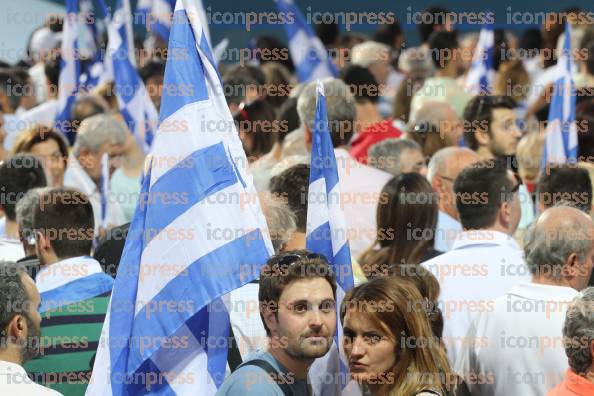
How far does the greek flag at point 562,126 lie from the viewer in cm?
859

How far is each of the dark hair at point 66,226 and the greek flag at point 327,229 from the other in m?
1.19

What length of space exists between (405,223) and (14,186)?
2.26 metres

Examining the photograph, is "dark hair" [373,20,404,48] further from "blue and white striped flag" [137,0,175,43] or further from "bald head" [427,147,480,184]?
"bald head" [427,147,480,184]

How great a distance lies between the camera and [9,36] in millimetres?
16500

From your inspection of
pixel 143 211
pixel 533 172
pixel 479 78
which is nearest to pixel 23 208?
pixel 143 211

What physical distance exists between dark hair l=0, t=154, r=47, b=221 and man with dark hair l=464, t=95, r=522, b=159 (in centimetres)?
314

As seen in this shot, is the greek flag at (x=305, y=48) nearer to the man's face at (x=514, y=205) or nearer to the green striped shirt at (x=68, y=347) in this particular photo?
the man's face at (x=514, y=205)

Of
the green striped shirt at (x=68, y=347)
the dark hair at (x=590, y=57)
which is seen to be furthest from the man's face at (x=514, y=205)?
the dark hair at (x=590, y=57)

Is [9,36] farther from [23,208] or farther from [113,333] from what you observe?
[113,333]

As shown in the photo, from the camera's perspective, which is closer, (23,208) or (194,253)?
(194,253)

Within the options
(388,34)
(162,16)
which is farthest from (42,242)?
Answer: (388,34)

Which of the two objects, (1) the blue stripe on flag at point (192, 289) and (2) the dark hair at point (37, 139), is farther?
(2) the dark hair at point (37, 139)

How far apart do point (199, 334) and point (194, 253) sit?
1.11ft

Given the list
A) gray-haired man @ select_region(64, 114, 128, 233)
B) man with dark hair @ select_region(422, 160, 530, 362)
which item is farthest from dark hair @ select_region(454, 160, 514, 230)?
gray-haired man @ select_region(64, 114, 128, 233)
